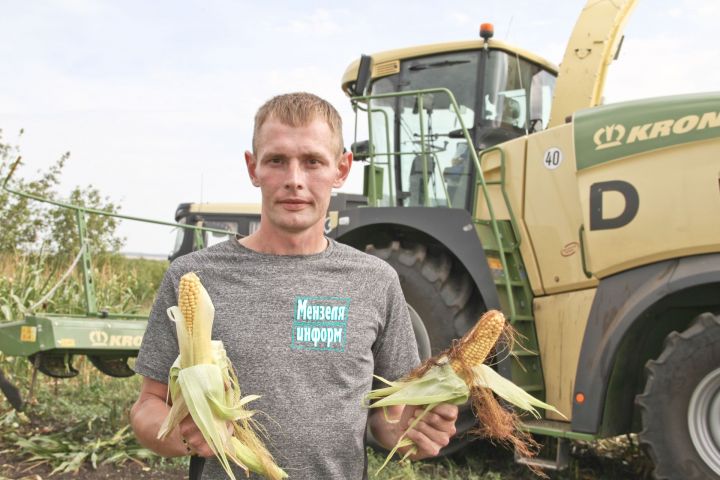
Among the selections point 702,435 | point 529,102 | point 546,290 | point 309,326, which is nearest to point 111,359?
point 546,290

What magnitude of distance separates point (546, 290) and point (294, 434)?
10.8 ft

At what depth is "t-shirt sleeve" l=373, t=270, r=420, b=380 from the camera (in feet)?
6.02

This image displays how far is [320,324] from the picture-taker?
168 centimetres

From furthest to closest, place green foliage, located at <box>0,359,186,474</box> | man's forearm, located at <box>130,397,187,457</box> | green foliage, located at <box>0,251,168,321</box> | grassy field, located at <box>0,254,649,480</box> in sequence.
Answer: green foliage, located at <box>0,251,168,321</box>, green foliage, located at <box>0,359,186,474</box>, grassy field, located at <box>0,254,649,480</box>, man's forearm, located at <box>130,397,187,457</box>

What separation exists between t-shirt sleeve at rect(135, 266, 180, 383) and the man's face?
0.28m

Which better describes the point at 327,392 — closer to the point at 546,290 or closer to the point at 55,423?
the point at 546,290

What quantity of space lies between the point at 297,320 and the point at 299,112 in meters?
0.48

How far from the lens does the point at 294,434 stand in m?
1.63

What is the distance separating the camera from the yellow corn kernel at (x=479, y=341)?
5.19ft

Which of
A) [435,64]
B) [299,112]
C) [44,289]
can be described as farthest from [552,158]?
[44,289]

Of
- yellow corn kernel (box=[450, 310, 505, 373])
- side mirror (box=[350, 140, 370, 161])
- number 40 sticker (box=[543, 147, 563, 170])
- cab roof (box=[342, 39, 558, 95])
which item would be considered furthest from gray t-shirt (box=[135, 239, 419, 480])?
side mirror (box=[350, 140, 370, 161])

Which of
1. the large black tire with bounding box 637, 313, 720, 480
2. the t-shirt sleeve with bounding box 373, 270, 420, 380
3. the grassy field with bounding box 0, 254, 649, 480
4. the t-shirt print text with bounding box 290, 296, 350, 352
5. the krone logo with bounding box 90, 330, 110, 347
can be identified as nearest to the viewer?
the t-shirt print text with bounding box 290, 296, 350, 352

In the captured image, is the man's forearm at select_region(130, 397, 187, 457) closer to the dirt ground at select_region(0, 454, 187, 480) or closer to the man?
the man

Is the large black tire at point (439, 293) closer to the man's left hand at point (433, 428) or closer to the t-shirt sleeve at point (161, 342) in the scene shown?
the man's left hand at point (433, 428)
